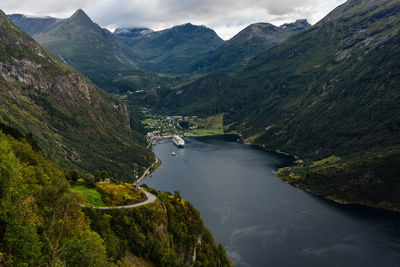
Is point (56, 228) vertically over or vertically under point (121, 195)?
over

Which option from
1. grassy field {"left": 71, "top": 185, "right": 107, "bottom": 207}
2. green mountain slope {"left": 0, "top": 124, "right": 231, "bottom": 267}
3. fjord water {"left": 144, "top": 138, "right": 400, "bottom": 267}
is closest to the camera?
green mountain slope {"left": 0, "top": 124, "right": 231, "bottom": 267}

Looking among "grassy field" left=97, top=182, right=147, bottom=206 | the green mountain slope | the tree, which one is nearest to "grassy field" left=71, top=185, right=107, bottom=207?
"grassy field" left=97, top=182, right=147, bottom=206

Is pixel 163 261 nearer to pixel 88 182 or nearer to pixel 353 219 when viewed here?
pixel 88 182

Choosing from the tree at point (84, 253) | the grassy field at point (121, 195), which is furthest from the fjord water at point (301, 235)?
the tree at point (84, 253)

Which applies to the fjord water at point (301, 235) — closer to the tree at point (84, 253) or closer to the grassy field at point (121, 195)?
the grassy field at point (121, 195)

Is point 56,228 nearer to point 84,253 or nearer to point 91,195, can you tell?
point 84,253

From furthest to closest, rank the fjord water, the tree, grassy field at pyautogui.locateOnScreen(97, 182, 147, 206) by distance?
the fjord water
grassy field at pyautogui.locateOnScreen(97, 182, 147, 206)
the tree

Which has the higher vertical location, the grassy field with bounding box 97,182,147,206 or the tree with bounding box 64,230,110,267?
the tree with bounding box 64,230,110,267

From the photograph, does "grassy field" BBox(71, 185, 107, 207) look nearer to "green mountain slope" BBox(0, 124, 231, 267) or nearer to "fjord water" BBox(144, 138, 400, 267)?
→ "green mountain slope" BBox(0, 124, 231, 267)

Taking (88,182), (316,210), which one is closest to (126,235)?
(88,182)

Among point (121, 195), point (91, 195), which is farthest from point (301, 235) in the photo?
point (91, 195)
